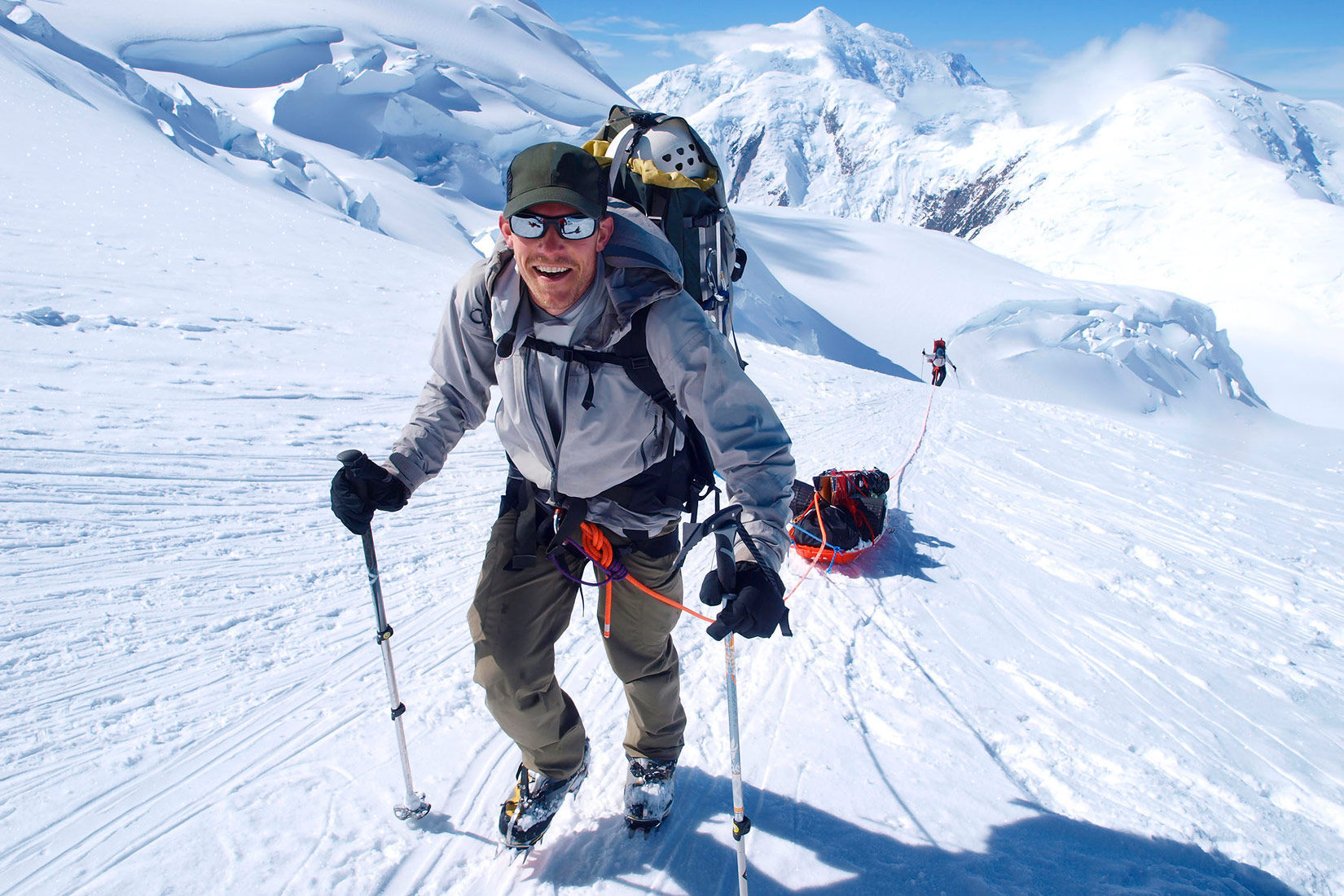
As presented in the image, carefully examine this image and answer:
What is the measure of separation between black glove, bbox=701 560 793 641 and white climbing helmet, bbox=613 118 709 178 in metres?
1.80

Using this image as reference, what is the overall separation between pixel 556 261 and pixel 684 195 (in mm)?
1106

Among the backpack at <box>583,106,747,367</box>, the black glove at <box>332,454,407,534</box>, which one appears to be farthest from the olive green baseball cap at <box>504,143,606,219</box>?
the black glove at <box>332,454,407,534</box>

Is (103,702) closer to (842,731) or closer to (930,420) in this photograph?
(842,731)

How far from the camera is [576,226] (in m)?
1.89

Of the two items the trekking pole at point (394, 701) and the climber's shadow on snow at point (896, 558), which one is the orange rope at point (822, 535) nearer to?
the climber's shadow on snow at point (896, 558)

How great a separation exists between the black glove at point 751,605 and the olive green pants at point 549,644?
0.47 m

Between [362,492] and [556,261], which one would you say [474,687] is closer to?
[362,492]

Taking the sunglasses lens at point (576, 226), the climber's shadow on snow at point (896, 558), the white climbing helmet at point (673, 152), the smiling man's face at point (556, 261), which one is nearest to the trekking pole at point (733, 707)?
the smiling man's face at point (556, 261)

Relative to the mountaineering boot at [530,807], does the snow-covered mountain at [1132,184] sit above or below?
above

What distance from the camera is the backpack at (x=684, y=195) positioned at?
108 inches

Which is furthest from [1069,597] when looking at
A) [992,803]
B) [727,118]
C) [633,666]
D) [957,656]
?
[727,118]

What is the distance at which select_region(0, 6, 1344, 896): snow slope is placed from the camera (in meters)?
2.36

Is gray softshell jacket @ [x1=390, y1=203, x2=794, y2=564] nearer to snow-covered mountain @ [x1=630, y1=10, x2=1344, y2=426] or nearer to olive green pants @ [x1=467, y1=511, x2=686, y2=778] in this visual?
olive green pants @ [x1=467, y1=511, x2=686, y2=778]

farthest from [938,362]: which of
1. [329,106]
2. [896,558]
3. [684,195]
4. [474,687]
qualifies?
Result: [329,106]
